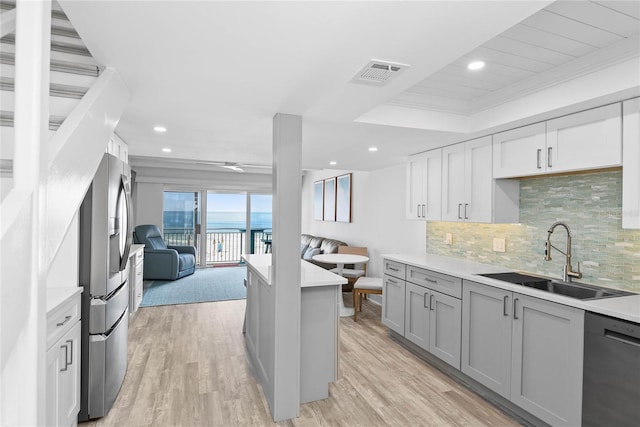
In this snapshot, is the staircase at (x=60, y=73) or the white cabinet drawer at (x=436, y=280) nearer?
the staircase at (x=60, y=73)

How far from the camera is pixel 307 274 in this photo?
2936 millimetres

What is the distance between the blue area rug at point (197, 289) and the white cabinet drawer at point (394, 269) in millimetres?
2867

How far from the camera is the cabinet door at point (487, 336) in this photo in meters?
2.53

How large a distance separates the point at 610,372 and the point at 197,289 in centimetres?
587

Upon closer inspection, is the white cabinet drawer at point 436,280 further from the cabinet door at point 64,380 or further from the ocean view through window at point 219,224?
the ocean view through window at point 219,224

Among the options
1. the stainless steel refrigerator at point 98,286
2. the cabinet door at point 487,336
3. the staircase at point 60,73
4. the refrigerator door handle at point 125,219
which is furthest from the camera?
the refrigerator door handle at point 125,219

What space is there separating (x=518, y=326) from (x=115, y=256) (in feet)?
9.47

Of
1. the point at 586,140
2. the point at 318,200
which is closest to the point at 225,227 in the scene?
the point at 318,200

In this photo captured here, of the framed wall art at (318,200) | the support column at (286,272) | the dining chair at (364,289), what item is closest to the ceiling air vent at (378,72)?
the support column at (286,272)

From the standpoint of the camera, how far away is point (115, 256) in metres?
2.50

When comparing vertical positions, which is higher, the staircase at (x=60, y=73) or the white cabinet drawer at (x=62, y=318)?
the staircase at (x=60, y=73)

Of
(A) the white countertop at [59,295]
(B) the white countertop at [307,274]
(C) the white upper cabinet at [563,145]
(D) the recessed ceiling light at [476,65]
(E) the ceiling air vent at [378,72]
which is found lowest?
(B) the white countertop at [307,274]

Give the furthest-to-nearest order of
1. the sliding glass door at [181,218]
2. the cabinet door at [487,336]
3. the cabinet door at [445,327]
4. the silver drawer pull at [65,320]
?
1. the sliding glass door at [181,218]
2. the cabinet door at [445,327]
3. the cabinet door at [487,336]
4. the silver drawer pull at [65,320]

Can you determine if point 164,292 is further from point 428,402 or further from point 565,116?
point 565,116
